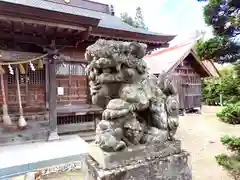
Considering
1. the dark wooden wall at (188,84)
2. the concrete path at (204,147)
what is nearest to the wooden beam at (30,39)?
the concrete path at (204,147)

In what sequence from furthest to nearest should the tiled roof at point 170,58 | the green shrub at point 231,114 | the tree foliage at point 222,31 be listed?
the tiled roof at point 170,58, the green shrub at point 231,114, the tree foliage at point 222,31

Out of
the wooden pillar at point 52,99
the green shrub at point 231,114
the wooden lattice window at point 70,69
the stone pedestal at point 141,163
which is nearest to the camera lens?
the stone pedestal at point 141,163

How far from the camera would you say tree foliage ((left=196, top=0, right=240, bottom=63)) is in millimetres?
3018

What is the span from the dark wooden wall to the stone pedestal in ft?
33.3

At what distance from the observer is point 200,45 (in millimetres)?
3221

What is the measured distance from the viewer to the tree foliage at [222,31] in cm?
302

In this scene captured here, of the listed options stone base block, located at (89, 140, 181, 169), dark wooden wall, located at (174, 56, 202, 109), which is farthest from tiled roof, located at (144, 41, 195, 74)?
stone base block, located at (89, 140, 181, 169)

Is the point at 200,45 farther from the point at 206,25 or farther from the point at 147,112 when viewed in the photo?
the point at 147,112

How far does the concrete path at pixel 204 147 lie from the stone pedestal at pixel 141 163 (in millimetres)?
1767

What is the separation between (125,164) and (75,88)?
4.26m

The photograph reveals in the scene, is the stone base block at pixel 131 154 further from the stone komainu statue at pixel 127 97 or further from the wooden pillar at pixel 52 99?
the wooden pillar at pixel 52 99

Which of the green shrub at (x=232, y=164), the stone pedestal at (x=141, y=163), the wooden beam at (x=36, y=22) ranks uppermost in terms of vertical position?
the wooden beam at (x=36, y=22)

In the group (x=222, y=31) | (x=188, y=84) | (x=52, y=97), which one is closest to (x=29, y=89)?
(x=52, y=97)

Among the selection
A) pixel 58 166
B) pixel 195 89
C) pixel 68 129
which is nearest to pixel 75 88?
pixel 68 129
